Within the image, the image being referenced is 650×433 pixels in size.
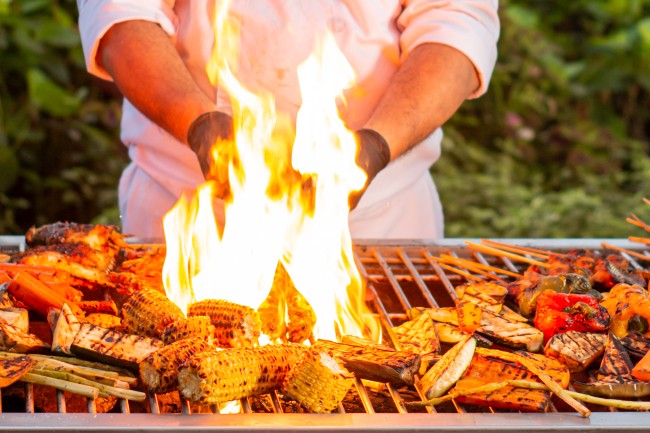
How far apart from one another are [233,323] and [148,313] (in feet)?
0.72

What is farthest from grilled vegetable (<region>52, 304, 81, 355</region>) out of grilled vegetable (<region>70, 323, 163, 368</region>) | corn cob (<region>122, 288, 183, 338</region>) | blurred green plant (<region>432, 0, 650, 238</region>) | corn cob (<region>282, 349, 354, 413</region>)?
blurred green plant (<region>432, 0, 650, 238</region>)

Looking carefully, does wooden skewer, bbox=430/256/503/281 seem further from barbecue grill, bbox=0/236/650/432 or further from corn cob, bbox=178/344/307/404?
corn cob, bbox=178/344/307/404

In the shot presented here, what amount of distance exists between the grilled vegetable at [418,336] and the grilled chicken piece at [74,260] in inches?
35.0

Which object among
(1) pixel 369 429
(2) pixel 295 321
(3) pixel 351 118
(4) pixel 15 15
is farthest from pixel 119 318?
(4) pixel 15 15

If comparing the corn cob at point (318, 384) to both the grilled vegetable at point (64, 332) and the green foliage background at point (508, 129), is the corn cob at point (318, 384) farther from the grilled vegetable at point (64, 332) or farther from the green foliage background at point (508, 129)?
the green foliage background at point (508, 129)

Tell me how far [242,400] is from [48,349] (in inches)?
20.5

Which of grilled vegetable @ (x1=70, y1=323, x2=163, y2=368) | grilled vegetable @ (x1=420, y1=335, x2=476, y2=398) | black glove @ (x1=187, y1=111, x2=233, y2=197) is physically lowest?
grilled vegetable @ (x1=70, y1=323, x2=163, y2=368)

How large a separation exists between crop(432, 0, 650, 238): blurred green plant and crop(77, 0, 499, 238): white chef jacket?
10.2 ft

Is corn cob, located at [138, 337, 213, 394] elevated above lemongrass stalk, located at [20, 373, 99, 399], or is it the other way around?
corn cob, located at [138, 337, 213, 394]

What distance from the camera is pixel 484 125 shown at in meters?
7.60

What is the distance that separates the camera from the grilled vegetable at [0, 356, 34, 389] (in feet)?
6.43

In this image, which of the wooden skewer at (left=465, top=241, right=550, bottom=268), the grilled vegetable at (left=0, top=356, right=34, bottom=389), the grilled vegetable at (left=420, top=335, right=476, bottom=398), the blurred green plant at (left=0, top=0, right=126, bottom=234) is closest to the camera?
the grilled vegetable at (left=0, top=356, right=34, bottom=389)

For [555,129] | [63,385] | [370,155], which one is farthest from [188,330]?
[555,129]

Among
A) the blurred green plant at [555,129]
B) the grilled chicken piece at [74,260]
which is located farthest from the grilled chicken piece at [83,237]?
the blurred green plant at [555,129]
